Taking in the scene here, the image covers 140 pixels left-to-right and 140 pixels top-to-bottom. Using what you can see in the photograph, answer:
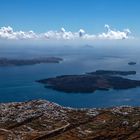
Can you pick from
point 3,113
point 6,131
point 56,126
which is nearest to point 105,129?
point 56,126

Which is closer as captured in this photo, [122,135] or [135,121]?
[122,135]

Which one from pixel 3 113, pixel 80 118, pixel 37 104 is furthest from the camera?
pixel 37 104

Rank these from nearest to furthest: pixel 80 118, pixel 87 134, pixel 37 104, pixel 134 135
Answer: pixel 134 135, pixel 87 134, pixel 80 118, pixel 37 104

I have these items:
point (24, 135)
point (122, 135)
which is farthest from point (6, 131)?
point (122, 135)

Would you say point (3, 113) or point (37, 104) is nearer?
point (3, 113)

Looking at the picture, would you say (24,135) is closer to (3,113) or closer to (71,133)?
(71,133)

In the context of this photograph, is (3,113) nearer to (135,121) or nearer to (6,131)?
(6,131)
